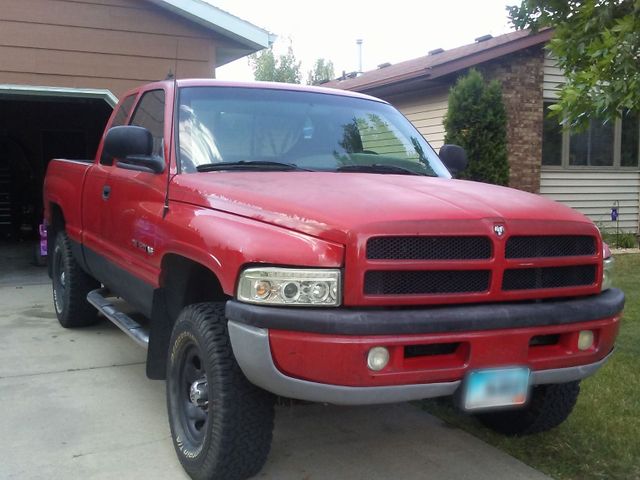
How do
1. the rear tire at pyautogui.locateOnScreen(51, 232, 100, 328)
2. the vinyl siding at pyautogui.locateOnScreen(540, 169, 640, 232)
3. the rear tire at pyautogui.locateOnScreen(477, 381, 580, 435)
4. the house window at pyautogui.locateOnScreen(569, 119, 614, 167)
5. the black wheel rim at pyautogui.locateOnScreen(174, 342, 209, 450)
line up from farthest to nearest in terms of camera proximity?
1. the house window at pyautogui.locateOnScreen(569, 119, 614, 167)
2. the vinyl siding at pyautogui.locateOnScreen(540, 169, 640, 232)
3. the rear tire at pyautogui.locateOnScreen(51, 232, 100, 328)
4. the rear tire at pyautogui.locateOnScreen(477, 381, 580, 435)
5. the black wheel rim at pyautogui.locateOnScreen(174, 342, 209, 450)

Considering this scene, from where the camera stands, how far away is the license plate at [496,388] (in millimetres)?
2842

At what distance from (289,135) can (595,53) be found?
2496 mm

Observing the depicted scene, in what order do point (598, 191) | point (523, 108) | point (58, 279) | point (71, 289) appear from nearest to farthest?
point (71, 289), point (58, 279), point (523, 108), point (598, 191)

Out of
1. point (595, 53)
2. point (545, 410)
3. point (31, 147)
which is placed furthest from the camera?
point (31, 147)

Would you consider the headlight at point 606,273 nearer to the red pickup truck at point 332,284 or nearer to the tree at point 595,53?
the red pickup truck at point 332,284

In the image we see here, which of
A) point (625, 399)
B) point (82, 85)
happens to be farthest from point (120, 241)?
point (82, 85)

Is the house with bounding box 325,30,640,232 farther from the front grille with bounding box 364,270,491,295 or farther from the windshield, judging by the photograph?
the front grille with bounding box 364,270,491,295

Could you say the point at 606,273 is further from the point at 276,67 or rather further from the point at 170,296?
the point at 276,67

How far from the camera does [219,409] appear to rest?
2.96 m

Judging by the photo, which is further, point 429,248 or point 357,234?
point 429,248

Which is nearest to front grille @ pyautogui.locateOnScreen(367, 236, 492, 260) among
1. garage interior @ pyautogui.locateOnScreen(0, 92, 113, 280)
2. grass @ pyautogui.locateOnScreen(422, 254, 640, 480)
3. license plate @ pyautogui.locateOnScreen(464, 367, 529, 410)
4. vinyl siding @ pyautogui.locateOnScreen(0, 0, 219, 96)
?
license plate @ pyautogui.locateOnScreen(464, 367, 529, 410)

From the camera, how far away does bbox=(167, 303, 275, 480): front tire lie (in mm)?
2973

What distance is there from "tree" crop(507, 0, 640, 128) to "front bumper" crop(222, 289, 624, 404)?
2678 millimetres

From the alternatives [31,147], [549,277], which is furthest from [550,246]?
[31,147]
